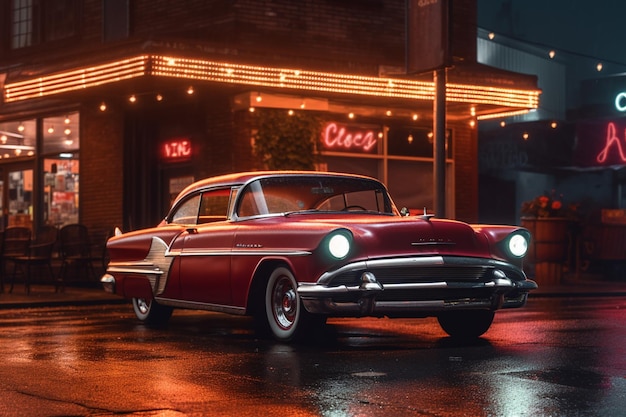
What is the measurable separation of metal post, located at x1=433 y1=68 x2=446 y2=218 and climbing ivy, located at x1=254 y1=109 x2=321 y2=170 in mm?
2467

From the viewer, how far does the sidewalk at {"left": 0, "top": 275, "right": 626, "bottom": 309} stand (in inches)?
635

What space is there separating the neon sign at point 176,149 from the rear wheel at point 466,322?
10422 millimetres

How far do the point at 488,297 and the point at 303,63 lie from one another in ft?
31.2

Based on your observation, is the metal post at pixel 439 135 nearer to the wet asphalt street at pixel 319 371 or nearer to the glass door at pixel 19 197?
the wet asphalt street at pixel 319 371

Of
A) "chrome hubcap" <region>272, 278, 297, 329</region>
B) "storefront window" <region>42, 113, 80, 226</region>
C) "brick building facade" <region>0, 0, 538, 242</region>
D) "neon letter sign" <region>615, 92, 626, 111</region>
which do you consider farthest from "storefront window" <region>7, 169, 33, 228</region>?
"neon letter sign" <region>615, 92, 626, 111</region>

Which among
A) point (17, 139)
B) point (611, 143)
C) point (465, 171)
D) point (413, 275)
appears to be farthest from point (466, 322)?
point (611, 143)

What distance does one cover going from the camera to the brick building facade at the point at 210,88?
17.9m

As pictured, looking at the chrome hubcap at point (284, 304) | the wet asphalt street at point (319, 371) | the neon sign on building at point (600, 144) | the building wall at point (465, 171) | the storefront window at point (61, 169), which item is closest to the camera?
the wet asphalt street at point (319, 371)

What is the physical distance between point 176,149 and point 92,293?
11.1 feet

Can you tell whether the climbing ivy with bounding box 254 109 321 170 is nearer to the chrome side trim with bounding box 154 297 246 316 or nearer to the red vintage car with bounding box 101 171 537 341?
the red vintage car with bounding box 101 171 537 341

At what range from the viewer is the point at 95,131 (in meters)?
21.1

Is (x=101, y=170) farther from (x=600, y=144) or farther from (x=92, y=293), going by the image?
(x=600, y=144)

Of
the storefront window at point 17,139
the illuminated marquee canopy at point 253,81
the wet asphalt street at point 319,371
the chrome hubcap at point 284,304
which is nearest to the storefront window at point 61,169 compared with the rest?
the storefront window at point 17,139

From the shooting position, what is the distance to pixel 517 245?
32.5 ft
